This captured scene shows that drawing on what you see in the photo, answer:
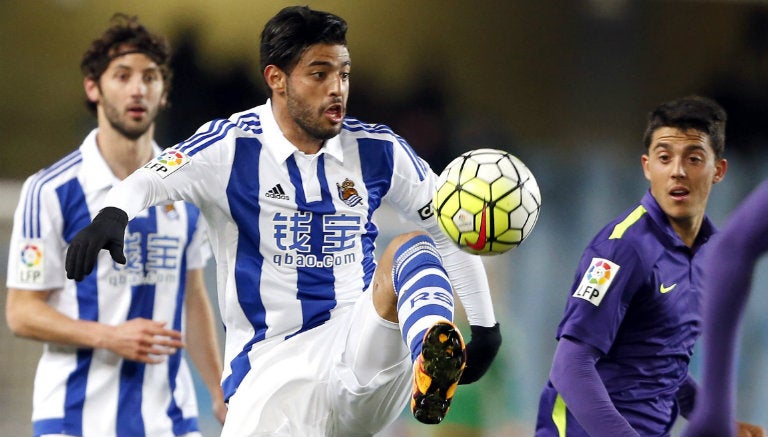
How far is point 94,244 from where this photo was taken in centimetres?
317

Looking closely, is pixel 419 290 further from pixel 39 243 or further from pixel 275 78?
pixel 39 243

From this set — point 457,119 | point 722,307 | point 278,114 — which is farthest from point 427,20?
point 722,307

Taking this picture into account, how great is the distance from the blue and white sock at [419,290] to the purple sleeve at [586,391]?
548mm

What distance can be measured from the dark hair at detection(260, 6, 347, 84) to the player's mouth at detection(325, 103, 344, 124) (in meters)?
0.21

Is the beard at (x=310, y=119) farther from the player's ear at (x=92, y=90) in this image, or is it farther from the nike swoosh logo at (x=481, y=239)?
the player's ear at (x=92, y=90)

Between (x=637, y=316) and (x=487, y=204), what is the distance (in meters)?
0.73

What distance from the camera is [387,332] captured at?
11.5ft

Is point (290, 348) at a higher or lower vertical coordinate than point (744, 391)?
higher

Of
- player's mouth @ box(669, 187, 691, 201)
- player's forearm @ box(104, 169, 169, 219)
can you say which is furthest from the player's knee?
player's mouth @ box(669, 187, 691, 201)

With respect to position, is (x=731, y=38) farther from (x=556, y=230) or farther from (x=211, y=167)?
(x=211, y=167)

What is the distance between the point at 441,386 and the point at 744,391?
444cm

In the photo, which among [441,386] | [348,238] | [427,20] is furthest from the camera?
[427,20]

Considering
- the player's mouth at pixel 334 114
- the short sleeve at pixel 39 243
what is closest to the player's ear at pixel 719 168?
the player's mouth at pixel 334 114

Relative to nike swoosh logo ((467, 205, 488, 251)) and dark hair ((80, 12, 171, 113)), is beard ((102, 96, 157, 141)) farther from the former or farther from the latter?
nike swoosh logo ((467, 205, 488, 251))
